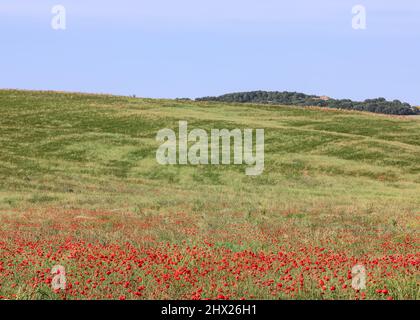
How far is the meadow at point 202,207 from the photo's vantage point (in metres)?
10.5

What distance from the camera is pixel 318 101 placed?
171000 mm

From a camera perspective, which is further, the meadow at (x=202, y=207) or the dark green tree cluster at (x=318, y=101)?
the dark green tree cluster at (x=318, y=101)

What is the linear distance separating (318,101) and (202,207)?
14749 centimetres

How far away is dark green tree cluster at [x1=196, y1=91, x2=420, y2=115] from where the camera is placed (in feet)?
467

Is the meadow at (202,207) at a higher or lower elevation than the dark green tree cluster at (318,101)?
lower

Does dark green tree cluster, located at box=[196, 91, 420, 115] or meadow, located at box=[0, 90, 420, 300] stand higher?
dark green tree cluster, located at box=[196, 91, 420, 115]

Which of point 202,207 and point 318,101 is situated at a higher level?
point 318,101

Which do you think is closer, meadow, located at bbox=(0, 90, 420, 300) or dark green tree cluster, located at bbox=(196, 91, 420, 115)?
meadow, located at bbox=(0, 90, 420, 300)

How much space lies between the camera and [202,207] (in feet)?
94.8

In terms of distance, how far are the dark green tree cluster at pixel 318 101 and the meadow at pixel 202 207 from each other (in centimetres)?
6564

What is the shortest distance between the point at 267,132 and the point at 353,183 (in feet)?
69.7

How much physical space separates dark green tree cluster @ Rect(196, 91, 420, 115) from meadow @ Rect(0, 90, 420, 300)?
65.6 metres

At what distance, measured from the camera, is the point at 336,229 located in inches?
788

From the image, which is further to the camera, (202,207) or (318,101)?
(318,101)
